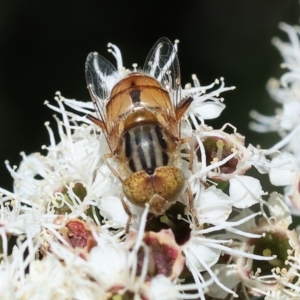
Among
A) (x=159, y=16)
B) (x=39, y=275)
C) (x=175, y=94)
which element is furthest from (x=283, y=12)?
(x=39, y=275)

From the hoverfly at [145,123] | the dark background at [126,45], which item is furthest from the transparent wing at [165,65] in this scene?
the dark background at [126,45]

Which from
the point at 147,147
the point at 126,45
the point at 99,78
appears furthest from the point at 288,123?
the point at 126,45

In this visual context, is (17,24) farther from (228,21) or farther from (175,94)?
(175,94)

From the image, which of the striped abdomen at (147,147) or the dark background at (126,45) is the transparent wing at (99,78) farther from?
the dark background at (126,45)

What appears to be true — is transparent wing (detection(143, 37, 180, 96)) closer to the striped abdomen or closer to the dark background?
the striped abdomen

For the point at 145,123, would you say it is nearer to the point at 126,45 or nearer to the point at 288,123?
the point at 288,123
